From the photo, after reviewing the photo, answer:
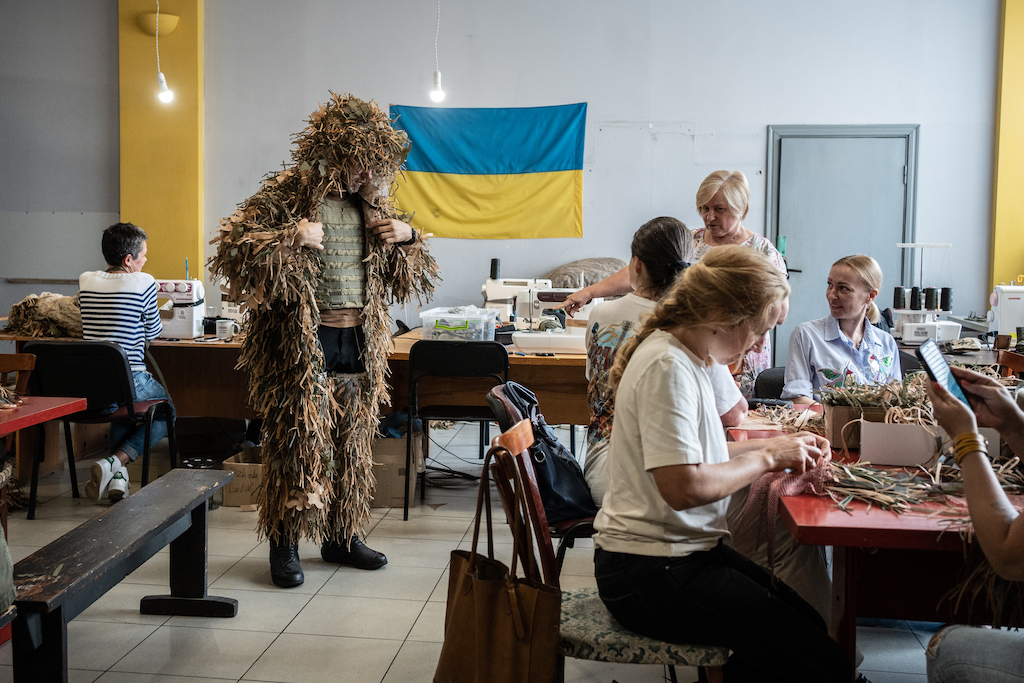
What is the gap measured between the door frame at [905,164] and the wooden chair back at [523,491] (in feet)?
16.8

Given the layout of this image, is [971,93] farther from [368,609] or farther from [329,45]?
[368,609]

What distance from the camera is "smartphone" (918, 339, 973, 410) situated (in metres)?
1.55

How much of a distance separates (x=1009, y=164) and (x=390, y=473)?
5102 mm

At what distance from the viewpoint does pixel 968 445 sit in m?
1.47

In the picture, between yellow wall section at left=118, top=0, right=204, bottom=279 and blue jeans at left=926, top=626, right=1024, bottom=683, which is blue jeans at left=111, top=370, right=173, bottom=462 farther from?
blue jeans at left=926, top=626, right=1024, bottom=683

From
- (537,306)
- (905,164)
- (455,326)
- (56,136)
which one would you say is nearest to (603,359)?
(455,326)

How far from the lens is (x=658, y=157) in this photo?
6453 mm

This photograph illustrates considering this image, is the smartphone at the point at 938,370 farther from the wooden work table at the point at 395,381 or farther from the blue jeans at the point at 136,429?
the blue jeans at the point at 136,429

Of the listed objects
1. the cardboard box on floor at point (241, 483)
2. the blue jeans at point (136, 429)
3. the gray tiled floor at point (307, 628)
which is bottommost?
the gray tiled floor at point (307, 628)

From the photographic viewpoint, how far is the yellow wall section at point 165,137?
21.9ft

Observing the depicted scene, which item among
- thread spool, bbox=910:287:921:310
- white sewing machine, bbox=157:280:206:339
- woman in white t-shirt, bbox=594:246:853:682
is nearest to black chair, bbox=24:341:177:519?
white sewing machine, bbox=157:280:206:339

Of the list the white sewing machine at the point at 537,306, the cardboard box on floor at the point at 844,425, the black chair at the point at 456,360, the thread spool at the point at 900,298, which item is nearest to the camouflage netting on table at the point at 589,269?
the white sewing machine at the point at 537,306

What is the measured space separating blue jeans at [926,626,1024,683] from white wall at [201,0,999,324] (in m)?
5.22

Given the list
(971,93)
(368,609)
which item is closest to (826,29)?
(971,93)
